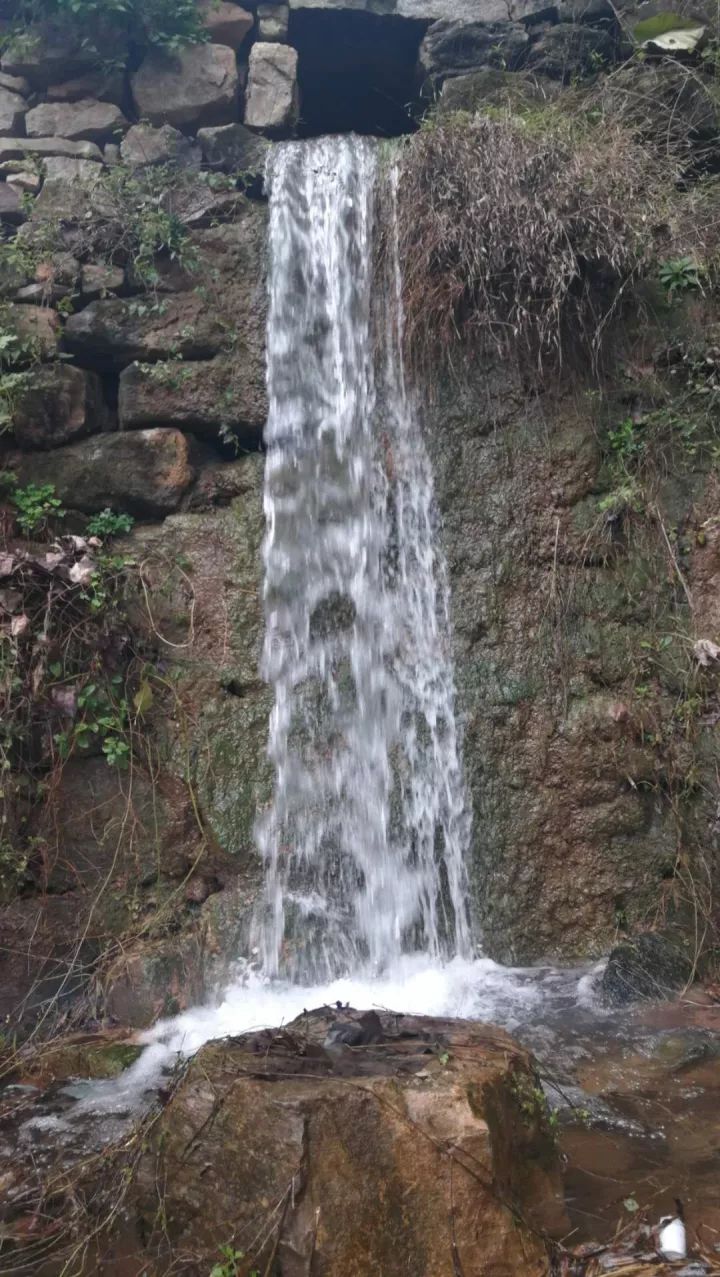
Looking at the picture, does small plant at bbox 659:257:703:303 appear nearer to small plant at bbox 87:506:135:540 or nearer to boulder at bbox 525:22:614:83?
boulder at bbox 525:22:614:83

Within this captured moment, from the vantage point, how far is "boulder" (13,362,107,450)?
462cm

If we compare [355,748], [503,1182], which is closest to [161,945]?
[355,748]

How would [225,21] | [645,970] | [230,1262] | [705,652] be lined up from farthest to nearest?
[225,21]
[705,652]
[645,970]
[230,1262]

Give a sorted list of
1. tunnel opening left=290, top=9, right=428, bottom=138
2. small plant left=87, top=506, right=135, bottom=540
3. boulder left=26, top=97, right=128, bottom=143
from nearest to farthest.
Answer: small plant left=87, top=506, right=135, bottom=540 → boulder left=26, top=97, right=128, bottom=143 → tunnel opening left=290, top=9, right=428, bottom=138

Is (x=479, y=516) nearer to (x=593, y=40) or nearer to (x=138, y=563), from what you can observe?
(x=138, y=563)

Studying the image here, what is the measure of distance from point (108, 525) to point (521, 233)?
7.51ft

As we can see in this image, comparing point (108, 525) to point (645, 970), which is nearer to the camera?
point (645, 970)

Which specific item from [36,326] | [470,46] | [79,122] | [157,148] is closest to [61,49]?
[79,122]

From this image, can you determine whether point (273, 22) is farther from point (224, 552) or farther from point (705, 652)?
point (705, 652)

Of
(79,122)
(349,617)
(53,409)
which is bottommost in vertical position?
(349,617)

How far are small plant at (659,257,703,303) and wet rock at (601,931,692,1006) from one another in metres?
2.97

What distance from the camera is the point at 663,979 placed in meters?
3.65

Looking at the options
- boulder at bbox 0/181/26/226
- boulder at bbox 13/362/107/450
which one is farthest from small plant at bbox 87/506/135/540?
boulder at bbox 0/181/26/226

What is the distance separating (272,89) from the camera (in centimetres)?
559
